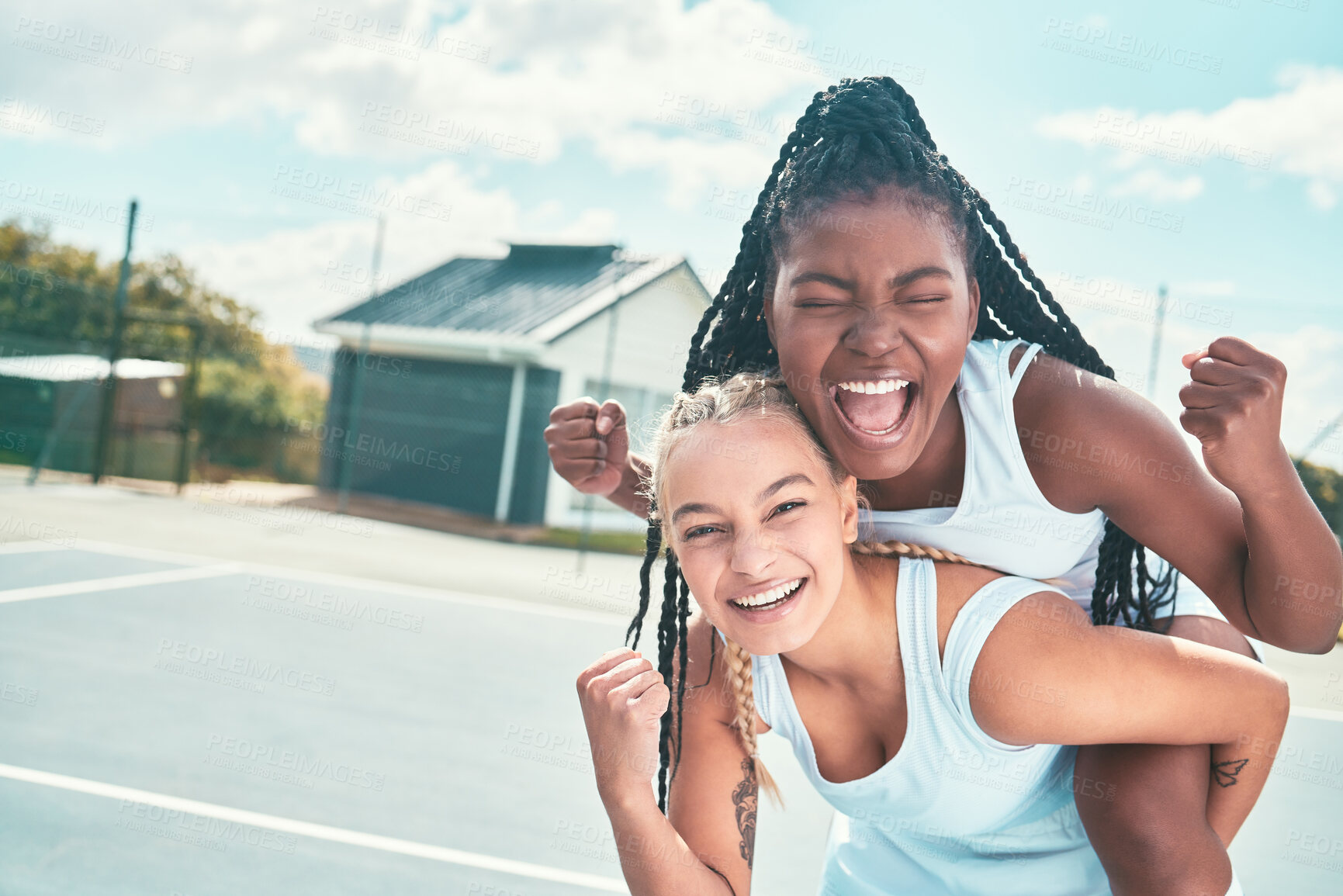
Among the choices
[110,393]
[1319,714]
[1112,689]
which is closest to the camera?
[1112,689]

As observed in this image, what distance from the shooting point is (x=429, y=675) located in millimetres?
5980

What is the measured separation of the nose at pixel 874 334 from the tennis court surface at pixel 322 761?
7.88ft

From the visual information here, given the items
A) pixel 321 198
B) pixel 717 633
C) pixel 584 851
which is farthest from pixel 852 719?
pixel 321 198

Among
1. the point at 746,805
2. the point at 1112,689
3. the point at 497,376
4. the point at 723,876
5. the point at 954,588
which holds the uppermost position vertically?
the point at 497,376

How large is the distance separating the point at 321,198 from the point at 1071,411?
1072 cm

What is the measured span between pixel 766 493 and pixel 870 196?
544mm

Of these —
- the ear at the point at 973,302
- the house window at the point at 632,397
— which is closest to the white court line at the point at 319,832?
the ear at the point at 973,302

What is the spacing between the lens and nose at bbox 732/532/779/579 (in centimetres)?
173

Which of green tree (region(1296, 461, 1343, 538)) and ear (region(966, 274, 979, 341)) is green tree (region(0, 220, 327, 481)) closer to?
green tree (region(1296, 461, 1343, 538))

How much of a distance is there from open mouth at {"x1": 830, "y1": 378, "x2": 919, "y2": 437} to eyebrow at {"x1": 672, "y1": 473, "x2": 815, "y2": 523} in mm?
125

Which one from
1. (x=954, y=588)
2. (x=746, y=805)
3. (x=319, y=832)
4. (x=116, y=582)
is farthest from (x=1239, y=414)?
(x=116, y=582)

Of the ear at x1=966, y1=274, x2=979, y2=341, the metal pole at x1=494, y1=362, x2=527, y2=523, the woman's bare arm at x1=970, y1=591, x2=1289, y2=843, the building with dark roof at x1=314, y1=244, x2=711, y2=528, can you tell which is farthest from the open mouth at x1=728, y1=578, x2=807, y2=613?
the metal pole at x1=494, y1=362, x2=527, y2=523

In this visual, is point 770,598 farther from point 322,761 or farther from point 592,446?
point 322,761

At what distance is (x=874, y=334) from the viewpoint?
1704mm
